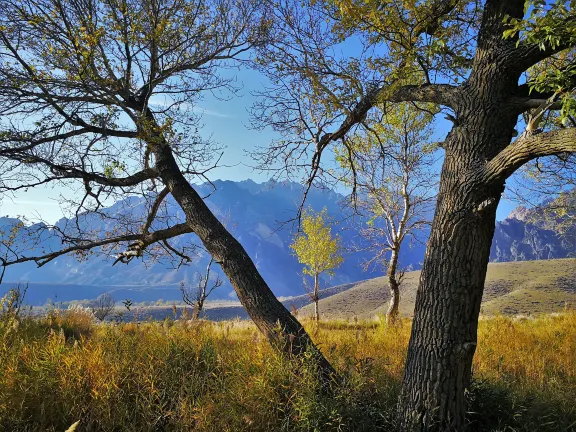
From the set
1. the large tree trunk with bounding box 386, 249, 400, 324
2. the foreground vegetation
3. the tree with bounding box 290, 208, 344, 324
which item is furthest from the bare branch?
the tree with bounding box 290, 208, 344, 324

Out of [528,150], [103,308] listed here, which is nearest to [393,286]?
[103,308]

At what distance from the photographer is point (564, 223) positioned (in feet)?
49.1

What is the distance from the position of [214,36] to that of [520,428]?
720 centimetres

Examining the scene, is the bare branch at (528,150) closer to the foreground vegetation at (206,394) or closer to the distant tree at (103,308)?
the foreground vegetation at (206,394)

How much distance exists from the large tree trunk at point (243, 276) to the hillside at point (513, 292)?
93.9ft

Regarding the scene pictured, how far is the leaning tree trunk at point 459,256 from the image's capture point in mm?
3637

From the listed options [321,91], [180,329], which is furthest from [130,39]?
[180,329]

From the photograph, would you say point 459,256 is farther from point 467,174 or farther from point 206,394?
point 206,394

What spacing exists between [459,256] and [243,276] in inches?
103

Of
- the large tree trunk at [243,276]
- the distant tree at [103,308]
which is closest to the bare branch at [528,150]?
the large tree trunk at [243,276]

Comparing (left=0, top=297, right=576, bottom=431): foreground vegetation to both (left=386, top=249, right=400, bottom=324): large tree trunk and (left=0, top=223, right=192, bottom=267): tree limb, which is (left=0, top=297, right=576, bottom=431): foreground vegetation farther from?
Answer: (left=386, top=249, right=400, bottom=324): large tree trunk

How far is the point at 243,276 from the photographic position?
4973mm

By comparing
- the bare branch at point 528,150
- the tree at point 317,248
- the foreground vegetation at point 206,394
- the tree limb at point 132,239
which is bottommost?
the foreground vegetation at point 206,394

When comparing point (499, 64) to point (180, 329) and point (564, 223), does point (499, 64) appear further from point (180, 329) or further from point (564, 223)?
point (564, 223)
